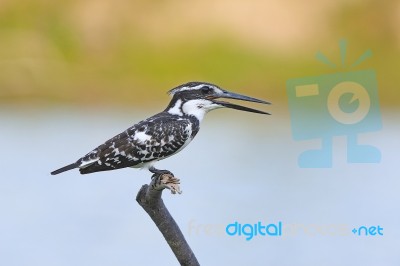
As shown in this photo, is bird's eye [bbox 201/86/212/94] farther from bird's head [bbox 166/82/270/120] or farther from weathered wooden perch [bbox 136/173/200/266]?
weathered wooden perch [bbox 136/173/200/266]

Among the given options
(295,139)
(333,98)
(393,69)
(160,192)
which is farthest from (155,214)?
(393,69)

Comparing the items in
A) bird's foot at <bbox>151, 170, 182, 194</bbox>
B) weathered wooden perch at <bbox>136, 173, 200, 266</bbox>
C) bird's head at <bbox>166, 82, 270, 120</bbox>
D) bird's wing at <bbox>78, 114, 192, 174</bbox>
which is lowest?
weathered wooden perch at <bbox>136, 173, 200, 266</bbox>

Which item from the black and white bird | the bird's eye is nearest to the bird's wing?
the black and white bird

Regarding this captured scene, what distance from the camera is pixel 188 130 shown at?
2.17 metres

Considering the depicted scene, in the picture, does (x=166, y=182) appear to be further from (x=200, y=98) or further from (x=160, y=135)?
(x=200, y=98)

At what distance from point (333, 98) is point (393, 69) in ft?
2.36

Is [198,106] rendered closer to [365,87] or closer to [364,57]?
[365,87]

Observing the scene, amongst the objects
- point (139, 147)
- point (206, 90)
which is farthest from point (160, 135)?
point (206, 90)

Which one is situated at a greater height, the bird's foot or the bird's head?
the bird's head

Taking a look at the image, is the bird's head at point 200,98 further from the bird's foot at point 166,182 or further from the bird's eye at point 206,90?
the bird's foot at point 166,182

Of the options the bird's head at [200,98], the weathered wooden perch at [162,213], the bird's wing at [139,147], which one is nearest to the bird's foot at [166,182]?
the weathered wooden perch at [162,213]

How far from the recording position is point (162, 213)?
2098 mm

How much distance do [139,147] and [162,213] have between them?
185 millimetres

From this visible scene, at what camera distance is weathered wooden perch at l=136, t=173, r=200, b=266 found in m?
2.02
